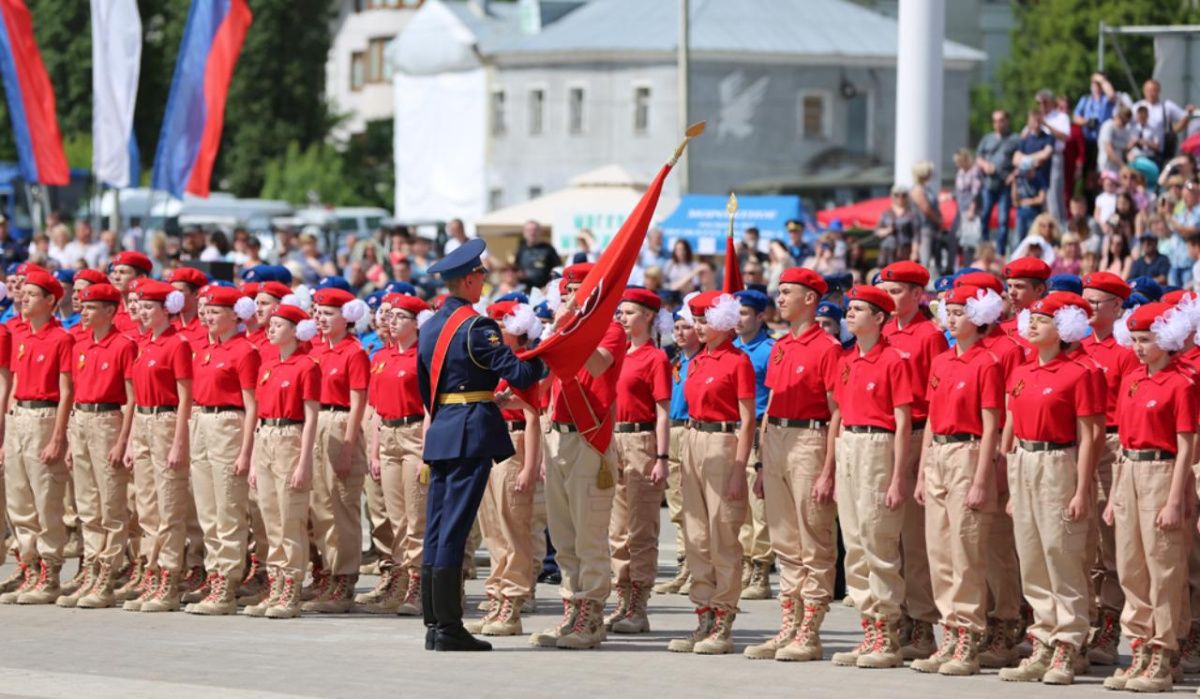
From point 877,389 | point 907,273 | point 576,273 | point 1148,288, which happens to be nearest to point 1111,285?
point 907,273

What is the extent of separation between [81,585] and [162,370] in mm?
1710

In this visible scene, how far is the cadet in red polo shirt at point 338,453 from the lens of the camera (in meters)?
14.3

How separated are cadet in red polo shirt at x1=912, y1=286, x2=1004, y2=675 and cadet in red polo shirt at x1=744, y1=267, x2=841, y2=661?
2.16 ft

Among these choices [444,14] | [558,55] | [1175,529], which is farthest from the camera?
[444,14]

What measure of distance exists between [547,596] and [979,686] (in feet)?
14.7

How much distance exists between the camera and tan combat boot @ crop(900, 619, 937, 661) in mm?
12250

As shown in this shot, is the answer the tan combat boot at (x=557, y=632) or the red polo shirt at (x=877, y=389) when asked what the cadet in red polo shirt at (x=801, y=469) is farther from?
the tan combat boot at (x=557, y=632)

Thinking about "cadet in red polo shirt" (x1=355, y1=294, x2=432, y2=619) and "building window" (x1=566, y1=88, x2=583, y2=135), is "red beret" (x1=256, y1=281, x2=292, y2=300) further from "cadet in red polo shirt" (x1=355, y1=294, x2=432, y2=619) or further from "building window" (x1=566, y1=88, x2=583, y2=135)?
"building window" (x1=566, y1=88, x2=583, y2=135)

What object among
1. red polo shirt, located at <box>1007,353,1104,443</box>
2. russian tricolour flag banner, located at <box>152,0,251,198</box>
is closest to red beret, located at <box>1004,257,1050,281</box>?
red polo shirt, located at <box>1007,353,1104,443</box>

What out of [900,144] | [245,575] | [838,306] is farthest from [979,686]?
[900,144]

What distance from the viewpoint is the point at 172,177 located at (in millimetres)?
28406

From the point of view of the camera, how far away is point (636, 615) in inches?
532

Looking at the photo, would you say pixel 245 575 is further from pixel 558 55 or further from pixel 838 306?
pixel 558 55

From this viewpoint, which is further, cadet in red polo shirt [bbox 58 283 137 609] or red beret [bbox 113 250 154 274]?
red beret [bbox 113 250 154 274]
